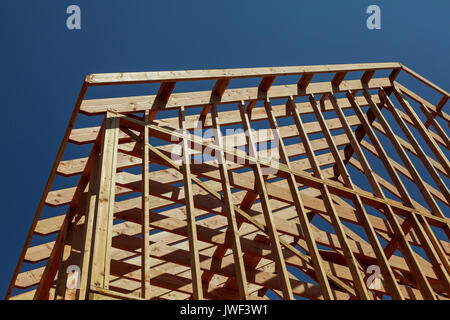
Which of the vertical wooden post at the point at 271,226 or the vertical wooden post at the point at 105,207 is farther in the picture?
the vertical wooden post at the point at 271,226

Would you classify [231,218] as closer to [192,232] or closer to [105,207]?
[192,232]

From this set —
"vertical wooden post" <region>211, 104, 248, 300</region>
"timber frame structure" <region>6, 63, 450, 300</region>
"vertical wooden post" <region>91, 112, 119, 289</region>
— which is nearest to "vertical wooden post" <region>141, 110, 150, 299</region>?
"timber frame structure" <region>6, 63, 450, 300</region>

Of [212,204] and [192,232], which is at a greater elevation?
[212,204]

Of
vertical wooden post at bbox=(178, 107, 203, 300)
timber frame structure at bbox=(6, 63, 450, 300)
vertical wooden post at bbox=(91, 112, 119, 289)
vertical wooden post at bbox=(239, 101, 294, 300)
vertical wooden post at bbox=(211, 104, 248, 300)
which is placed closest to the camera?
vertical wooden post at bbox=(91, 112, 119, 289)

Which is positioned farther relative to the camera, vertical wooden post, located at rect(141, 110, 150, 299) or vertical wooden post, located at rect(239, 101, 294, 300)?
vertical wooden post, located at rect(239, 101, 294, 300)

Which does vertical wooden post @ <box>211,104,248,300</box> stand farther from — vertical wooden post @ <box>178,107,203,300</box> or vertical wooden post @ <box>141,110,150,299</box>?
vertical wooden post @ <box>141,110,150,299</box>

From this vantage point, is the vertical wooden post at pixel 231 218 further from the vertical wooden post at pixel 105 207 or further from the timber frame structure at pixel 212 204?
the vertical wooden post at pixel 105 207

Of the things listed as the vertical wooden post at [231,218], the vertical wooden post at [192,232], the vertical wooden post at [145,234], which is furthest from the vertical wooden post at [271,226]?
the vertical wooden post at [145,234]

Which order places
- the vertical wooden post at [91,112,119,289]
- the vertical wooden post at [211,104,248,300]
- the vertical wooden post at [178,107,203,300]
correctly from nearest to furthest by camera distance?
the vertical wooden post at [91,112,119,289], the vertical wooden post at [178,107,203,300], the vertical wooden post at [211,104,248,300]

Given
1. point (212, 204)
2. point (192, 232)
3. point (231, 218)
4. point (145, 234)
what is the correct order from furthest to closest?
point (212, 204) → point (231, 218) → point (192, 232) → point (145, 234)

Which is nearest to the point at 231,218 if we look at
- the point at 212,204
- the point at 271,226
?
the point at 271,226

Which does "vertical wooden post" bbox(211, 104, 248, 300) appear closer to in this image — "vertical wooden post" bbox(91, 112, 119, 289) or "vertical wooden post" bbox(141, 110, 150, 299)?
"vertical wooden post" bbox(141, 110, 150, 299)

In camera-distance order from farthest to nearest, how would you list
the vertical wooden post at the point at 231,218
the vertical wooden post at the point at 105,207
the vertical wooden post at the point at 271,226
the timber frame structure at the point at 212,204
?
the timber frame structure at the point at 212,204
the vertical wooden post at the point at 271,226
the vertical wooden post at the point at 231,218
the vertical wooden post at the point at 105,207
